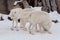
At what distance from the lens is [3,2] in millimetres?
5555

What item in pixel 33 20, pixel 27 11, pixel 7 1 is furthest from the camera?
pixel 7 1

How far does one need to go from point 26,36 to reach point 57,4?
11.2 ft

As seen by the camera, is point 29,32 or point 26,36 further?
point 29,32

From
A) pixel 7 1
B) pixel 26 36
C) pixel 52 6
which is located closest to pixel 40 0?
pixel 52 6

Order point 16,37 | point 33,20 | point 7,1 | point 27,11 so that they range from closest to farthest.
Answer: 1. point 16,37
2. point 33,20
3. point 27,11
4. point 7,1

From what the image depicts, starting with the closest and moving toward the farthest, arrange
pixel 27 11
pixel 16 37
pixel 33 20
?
pixel 16 37
pixel 33 20
pixel 27 11

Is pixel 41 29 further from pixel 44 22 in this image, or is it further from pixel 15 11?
pixel 15 11

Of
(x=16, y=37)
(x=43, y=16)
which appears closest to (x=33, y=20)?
(x=43, y=16)

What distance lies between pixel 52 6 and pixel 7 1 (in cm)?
140

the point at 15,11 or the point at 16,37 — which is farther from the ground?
the point at 15,11

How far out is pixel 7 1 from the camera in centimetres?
546

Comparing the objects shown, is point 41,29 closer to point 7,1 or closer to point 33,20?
point 33,20

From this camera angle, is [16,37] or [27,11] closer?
[16,37]

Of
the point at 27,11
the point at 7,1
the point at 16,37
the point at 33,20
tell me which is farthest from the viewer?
the point at 7,1
